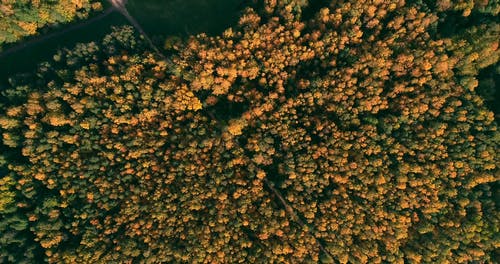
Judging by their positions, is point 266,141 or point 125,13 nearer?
point 266,141

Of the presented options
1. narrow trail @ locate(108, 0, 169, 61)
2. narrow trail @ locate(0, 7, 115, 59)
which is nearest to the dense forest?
narrow trail @ locate(0, 7, 115, 59)

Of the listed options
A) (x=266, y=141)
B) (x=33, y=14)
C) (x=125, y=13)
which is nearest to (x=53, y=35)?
(x=33, y=14)

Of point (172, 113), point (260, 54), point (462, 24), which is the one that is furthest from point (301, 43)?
point (462, 24)

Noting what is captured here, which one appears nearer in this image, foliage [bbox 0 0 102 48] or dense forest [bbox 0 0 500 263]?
dense forest [bbox 0 0 500 263]

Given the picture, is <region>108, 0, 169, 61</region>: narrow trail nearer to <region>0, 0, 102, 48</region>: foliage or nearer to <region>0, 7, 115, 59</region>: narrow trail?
<region>0, 7, 115, 59</region>: narrow trail

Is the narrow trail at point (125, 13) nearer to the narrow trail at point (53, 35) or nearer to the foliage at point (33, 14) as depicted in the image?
the narrow trail at point (53, 35)

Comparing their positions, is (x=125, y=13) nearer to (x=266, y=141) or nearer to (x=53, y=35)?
(x=53, y=35)
